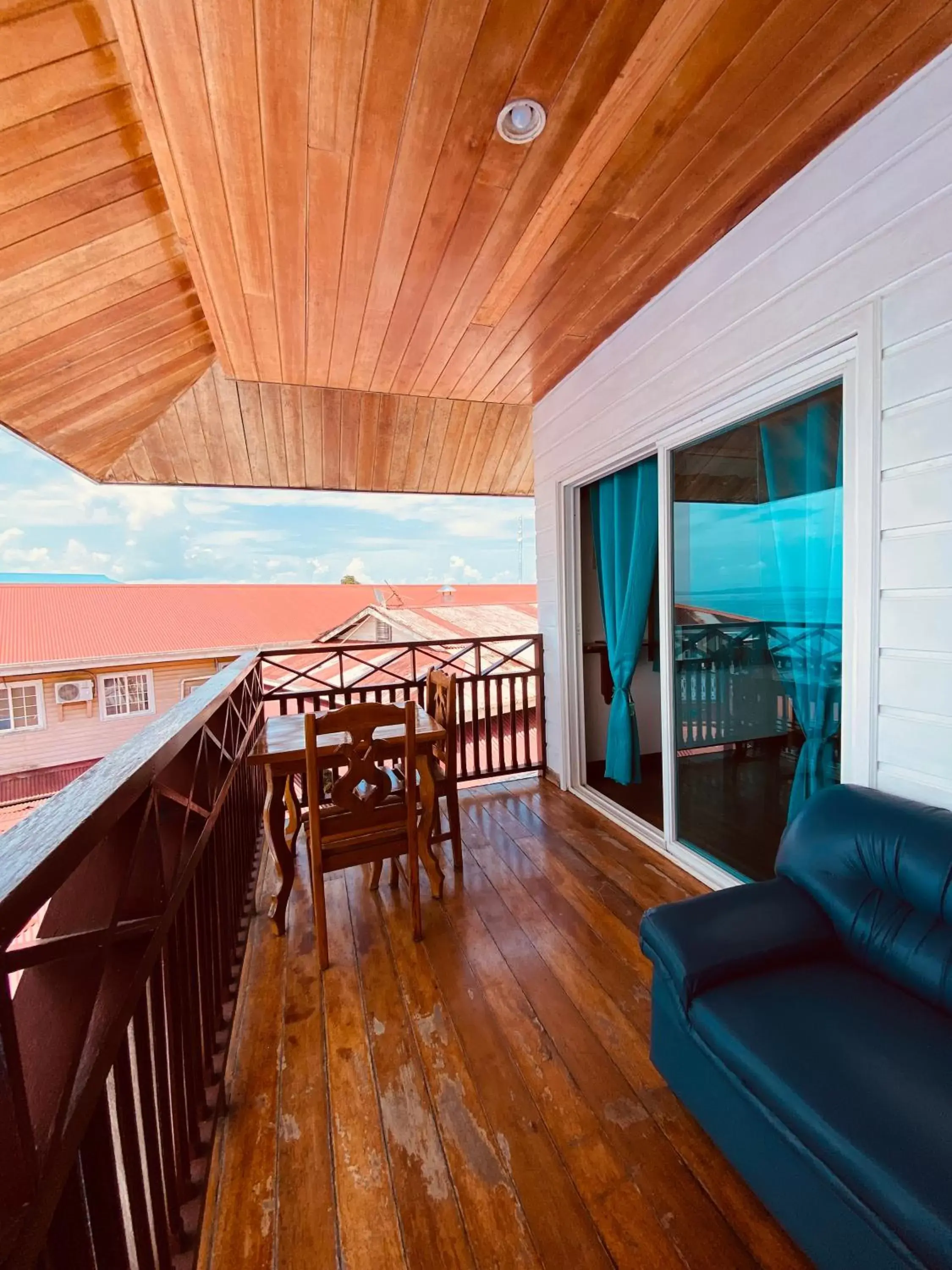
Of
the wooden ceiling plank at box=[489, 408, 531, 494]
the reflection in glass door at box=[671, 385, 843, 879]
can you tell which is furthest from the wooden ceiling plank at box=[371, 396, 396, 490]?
the reflection in glass door at box=[671, 385, 843, 879]

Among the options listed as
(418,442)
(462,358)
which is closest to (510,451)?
(418,442)

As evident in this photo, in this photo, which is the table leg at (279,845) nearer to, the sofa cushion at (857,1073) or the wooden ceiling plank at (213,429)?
the sofa cushion at (857,1073)

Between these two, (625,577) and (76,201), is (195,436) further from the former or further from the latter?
(625,577)

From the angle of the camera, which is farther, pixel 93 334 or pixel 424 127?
pixel 93 334

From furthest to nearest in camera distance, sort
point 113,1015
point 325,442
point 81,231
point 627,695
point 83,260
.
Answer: point 325,442
point 627,695
point 83,260
point 81,231
point 113,1015

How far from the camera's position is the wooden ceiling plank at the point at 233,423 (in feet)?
11.5

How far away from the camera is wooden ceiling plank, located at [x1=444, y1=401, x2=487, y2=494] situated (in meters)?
4.25

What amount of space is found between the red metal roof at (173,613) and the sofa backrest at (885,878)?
5.71 meters

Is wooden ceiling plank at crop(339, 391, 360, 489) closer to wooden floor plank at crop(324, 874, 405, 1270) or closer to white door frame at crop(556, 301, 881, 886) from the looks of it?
white door frame at crop(556, 301, 881, 886)

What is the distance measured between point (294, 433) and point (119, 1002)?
408 centimetres

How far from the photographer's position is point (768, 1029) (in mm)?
1135

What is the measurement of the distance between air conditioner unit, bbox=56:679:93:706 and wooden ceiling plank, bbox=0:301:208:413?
13.8 ft

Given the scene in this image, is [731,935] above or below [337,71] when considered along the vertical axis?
below

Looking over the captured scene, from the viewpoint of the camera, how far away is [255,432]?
4.07 metres
